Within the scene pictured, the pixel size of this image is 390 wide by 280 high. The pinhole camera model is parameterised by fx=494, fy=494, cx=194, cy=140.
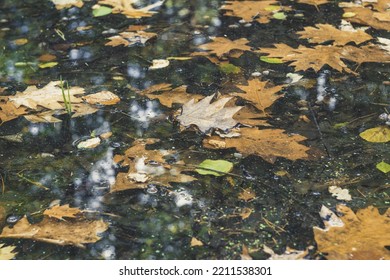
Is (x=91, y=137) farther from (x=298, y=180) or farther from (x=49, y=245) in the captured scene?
(x=298, y=180)

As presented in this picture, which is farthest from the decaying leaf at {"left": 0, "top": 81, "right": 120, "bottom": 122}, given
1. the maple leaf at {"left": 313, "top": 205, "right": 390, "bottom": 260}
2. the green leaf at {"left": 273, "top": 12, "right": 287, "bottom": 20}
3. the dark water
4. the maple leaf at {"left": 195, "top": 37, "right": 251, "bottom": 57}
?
the green leaf at {"left": 273, "top": 12, "right": 287, "bottom": 20}

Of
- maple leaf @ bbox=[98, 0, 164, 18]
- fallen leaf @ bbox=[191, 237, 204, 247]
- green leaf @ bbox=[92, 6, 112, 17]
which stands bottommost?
green leaf @ bbox=[92, 6, 112, 17]

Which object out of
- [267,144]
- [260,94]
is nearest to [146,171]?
[267,144]

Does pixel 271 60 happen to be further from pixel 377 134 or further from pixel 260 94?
pixel 377 134

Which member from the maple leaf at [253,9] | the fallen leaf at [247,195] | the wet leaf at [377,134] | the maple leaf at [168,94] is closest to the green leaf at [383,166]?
the wet leaf at [377,134]

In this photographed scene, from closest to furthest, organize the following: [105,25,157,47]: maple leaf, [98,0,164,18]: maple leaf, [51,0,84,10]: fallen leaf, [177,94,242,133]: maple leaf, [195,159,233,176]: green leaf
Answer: [195,159,233,176]: green leaf
[177,94,242,133]: maple leaf
[105,25,157,47]: maple leaf
[98,0,164,18]: maple leaf
[51,0,84,10]: fallen leaf

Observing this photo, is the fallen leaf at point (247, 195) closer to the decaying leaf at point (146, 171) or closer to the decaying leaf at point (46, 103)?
the decaying leaf at point (146, 171)

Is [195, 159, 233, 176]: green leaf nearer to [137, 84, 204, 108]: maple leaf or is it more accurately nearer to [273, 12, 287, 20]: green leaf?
[137, 84, 204, 108]: maple leaf
